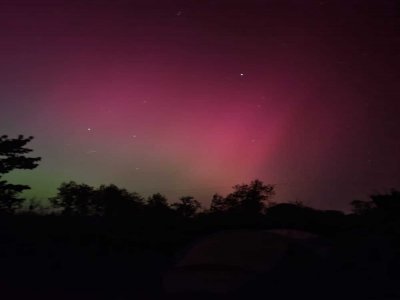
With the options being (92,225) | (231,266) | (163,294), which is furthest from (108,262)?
(231,266)

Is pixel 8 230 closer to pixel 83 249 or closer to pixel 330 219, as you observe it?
pixel 83 249

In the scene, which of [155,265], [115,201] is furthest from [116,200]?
[155,265]

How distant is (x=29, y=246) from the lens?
18031 millimetres

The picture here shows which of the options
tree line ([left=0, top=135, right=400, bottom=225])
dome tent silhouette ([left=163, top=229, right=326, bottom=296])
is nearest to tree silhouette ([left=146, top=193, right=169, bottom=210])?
tree line ([left=0, top=135, right=400, bottom=225])

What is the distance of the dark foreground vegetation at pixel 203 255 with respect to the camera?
1303cm

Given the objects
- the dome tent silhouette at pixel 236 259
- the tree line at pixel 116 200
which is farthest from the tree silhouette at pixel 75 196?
the dome tent silhouette at pixel 236 259

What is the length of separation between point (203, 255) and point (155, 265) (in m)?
5.03

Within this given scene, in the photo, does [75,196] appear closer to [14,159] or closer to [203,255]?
[14,159]

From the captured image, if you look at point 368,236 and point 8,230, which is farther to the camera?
point 8,230

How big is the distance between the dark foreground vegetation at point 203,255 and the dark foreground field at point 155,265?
0.08 feet

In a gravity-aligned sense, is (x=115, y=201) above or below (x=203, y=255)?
above

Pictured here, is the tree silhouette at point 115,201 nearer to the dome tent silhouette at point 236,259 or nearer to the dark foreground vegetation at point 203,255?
the dark foreground vegetation at point 203,255

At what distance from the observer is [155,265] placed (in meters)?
18.5

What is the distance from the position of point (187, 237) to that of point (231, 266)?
27.5 ft
